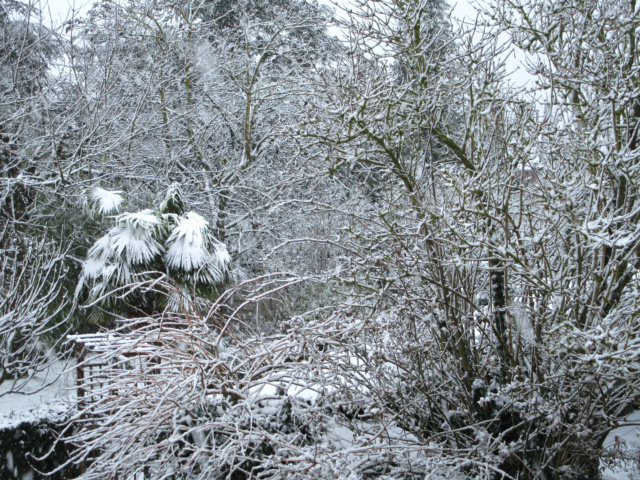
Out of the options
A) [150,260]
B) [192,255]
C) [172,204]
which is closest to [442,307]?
[192,255]

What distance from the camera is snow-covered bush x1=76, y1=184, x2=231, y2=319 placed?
6.86 meters

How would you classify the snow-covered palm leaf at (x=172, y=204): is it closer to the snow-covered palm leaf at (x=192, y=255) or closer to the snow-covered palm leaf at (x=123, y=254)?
the snow-covered palm leaf at (x=192, y=255)

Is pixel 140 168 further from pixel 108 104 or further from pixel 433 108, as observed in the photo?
pixel 433 108

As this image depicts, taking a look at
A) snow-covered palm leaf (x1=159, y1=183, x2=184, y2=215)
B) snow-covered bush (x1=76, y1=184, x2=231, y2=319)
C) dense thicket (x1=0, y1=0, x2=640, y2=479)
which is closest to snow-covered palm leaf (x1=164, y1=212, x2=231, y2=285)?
snow-covered bush (x1=76, y1=184, x2=231, y2=319)

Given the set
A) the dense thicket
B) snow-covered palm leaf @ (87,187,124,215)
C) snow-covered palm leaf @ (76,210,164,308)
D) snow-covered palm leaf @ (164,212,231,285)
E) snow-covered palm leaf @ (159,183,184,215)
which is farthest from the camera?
snow-covered palm leaf @ (87,187,124,215)

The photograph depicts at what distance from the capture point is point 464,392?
3633mm

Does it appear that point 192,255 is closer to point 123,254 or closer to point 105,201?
point 123,254

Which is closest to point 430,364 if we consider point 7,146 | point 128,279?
point 128,279

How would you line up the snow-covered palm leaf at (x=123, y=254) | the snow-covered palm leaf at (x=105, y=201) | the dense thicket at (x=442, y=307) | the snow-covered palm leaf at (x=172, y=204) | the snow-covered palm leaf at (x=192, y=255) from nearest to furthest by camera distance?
the dense thicket at (x=442, y=307) → the snow-covered palm leaf at (x=123, y=254) → the snow-covered palm leaf at (x=192, y=255) → the snow-covered palm leaf at (x=172, y=204) → the snow-covered palm leaf at (x=105, y=201)

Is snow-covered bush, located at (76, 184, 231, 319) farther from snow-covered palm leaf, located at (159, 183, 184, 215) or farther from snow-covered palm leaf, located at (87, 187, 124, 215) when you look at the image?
snow-covered palm leaf, located at (87, 187, 124, 215)

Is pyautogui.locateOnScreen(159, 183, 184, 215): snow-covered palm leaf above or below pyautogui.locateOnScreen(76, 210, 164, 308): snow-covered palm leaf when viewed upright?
above

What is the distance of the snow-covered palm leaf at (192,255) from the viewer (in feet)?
23.4

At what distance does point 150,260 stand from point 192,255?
0.54 meters

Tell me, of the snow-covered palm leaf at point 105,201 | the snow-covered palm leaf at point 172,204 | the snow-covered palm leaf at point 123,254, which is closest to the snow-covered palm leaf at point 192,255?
the snow-covered palm leaf at point 123,254
